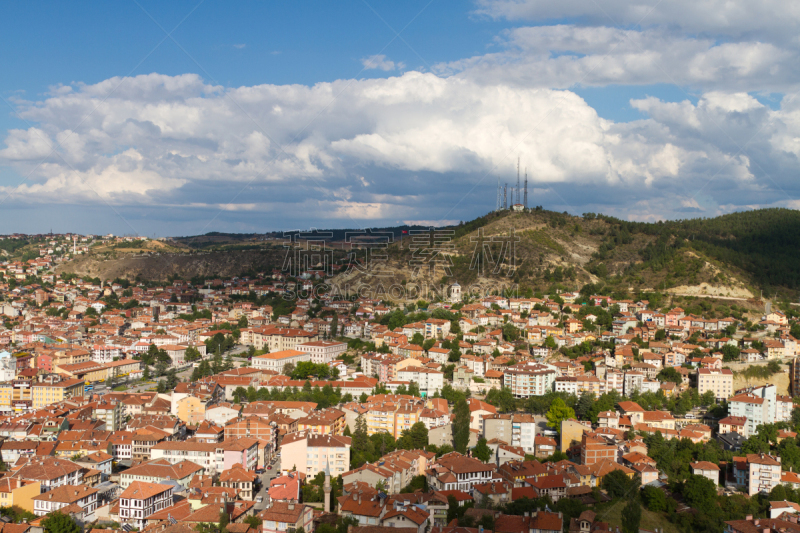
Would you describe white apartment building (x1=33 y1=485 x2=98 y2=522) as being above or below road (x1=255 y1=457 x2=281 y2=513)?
above

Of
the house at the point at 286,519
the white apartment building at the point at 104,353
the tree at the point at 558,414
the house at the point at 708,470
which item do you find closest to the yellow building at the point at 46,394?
the white apartment building at the point at 104,353

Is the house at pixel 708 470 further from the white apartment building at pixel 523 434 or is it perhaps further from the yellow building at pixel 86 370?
the yellow building at pixel 86 370

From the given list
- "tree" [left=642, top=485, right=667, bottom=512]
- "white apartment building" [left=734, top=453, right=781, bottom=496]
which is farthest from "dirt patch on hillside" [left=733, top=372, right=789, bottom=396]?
"tree" [left=642, top=485, right=667, bottom=512]

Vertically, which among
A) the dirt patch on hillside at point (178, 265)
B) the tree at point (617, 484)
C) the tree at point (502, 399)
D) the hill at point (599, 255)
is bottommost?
the tree at point (617, 484)

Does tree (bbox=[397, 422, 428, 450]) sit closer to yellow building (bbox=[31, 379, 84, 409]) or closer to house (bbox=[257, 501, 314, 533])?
house (bbox=[257, 501, 314, 533])

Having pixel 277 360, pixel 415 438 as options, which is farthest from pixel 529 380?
pixel 277 360

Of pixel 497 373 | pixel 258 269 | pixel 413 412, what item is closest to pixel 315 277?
pixel 258 269

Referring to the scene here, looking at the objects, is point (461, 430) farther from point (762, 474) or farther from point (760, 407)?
point (760, 407)
